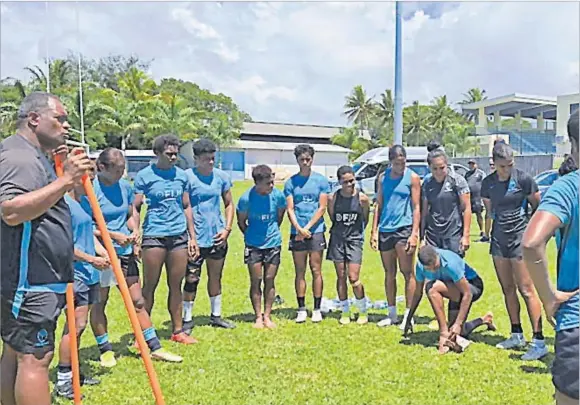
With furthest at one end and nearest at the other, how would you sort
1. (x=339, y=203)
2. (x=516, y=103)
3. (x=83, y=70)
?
1. (x=83, y=70)
2. (x=516, y=103)
3. (x=339, y=203)

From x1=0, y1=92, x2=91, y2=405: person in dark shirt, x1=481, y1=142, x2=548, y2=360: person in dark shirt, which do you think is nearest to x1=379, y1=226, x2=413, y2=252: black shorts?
x1=481, y1=142, x2=548, y2=360: person in dark shirt

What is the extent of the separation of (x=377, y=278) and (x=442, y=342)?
12.1ft

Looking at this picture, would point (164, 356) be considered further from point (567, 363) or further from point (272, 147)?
point (272, 147)

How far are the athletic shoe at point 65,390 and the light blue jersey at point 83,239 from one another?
0.78 m

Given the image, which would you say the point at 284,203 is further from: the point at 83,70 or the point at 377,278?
the point at 83,70

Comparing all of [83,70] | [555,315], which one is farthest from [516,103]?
[555,315]

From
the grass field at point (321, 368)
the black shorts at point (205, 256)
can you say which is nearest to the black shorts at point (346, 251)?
the grass field at point (321, 368)

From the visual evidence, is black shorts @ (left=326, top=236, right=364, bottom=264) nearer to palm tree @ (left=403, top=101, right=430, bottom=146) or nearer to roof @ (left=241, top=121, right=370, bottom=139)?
palm tree @ (left=403, top=101, right=430, bottom=146)

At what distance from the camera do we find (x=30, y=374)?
3066 millimetres

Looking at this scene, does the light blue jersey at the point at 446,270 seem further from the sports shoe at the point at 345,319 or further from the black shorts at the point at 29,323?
the black shorts at the point at 29,323

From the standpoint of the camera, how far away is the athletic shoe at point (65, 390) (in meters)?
4.55

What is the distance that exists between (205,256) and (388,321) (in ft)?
7.16

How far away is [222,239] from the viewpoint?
649 centimetres

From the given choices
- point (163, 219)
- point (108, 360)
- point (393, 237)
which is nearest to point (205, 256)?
point (163, 219)
